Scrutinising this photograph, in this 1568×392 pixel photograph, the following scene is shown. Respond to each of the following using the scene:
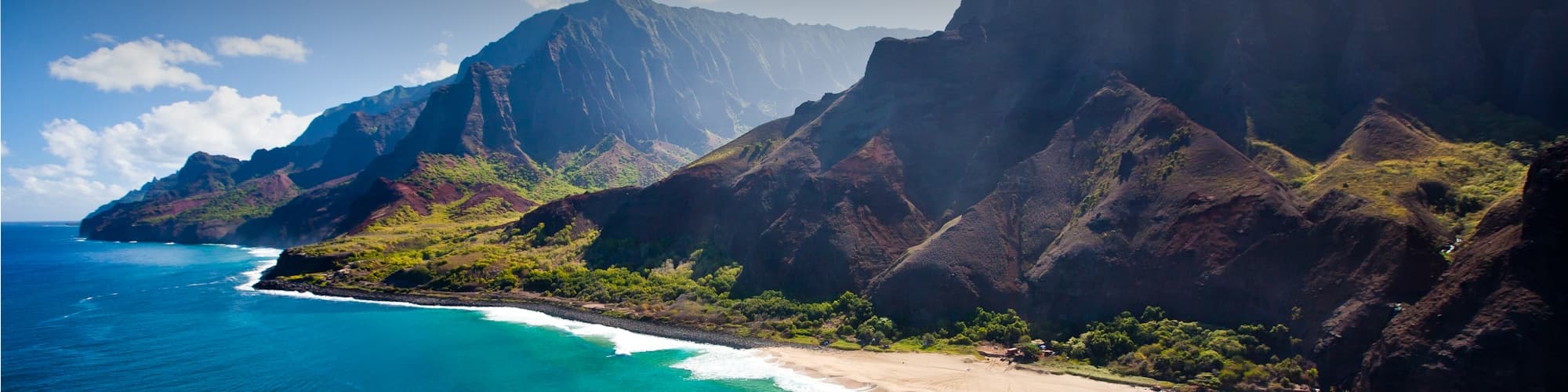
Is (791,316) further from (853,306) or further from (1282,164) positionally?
(1282,164)

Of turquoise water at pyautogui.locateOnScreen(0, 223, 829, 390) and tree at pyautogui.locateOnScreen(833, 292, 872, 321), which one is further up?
tree at pyautogui.locateOnScreen(833, 292, 872, 321)

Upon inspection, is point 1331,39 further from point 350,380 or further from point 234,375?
point 234,375

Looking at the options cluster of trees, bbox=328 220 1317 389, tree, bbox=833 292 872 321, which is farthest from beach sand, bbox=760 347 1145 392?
tree, bbox=833 292 872 321

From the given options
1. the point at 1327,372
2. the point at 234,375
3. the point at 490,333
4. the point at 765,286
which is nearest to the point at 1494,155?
the point at 1327,372

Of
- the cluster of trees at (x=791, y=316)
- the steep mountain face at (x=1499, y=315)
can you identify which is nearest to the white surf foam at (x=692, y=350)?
the cluster of trees at (x=791, y=316)

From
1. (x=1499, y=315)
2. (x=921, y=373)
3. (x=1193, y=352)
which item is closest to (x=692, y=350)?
(x=921, y=373)

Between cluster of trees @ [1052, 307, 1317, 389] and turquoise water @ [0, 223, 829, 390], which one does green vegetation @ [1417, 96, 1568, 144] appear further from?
turquoise water @ [0, 223, 829, 390]

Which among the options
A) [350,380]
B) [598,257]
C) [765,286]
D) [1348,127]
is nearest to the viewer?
[350,380]
